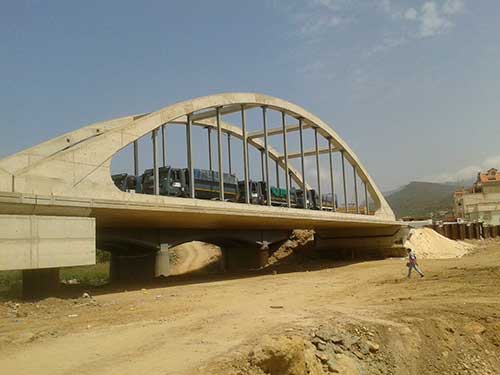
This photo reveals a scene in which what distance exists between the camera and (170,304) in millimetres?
19312

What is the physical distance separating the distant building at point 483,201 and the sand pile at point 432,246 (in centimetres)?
3299

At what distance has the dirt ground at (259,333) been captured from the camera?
10305mm

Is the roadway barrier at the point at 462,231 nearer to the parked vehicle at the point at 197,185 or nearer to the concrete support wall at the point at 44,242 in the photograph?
the parked vehicle at the point at 197,185

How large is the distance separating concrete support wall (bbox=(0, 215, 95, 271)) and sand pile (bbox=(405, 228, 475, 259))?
37.3 metres

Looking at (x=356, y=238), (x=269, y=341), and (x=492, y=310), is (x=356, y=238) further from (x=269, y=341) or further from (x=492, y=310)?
(x=269, y=341)

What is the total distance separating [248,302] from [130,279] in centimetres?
1821

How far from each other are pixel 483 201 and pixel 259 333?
96429 mm

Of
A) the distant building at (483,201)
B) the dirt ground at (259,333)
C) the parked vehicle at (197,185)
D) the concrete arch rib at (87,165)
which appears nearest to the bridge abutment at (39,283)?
the dirt ground at (259,333)

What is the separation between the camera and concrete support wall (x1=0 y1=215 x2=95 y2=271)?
16.9m

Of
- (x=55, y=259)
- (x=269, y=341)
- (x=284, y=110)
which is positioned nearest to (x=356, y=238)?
(x=284, y=110)

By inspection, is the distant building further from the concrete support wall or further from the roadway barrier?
the concrete support wall

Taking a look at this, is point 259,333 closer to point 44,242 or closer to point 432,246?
point 44,242

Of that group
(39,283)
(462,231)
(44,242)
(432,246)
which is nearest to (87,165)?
(44,242)

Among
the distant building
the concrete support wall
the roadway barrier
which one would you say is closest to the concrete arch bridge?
the concrete support wall
